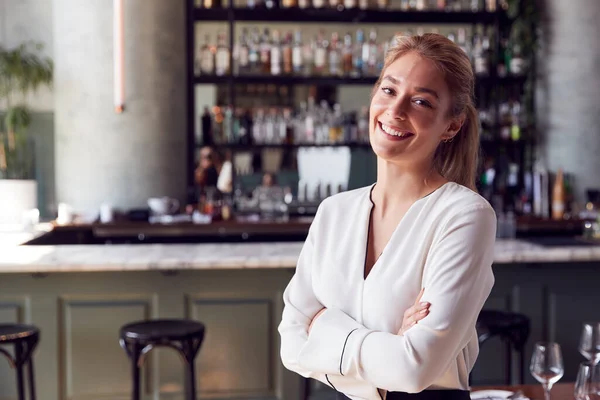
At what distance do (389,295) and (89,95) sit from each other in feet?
18.9

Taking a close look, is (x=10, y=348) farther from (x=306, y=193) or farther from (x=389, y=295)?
(x=306, y=193)

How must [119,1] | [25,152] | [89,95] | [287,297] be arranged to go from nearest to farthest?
1. [287,297]
2. [119,1]
3. [89,95]
4. [25,152]

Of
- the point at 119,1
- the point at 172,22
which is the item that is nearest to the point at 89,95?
the point at 172,22

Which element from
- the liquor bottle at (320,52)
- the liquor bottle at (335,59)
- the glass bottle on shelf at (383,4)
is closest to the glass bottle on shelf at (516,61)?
the glass bottle on shelf at (383,4)

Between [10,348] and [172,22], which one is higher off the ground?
[172,22]

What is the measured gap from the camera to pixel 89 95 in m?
6.59

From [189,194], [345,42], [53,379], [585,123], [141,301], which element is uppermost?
[345,42]

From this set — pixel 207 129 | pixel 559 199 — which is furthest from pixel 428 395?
pixel 207 129

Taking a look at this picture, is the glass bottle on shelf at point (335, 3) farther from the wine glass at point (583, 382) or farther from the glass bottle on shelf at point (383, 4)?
the wine glass at point (583, 382)

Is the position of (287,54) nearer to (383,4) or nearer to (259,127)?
(259,127)

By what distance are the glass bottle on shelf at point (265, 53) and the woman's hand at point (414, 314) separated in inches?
222

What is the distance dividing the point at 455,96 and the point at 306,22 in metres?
5.68

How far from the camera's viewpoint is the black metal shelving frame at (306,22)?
6.66 metres

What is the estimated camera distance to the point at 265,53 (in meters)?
6.72
